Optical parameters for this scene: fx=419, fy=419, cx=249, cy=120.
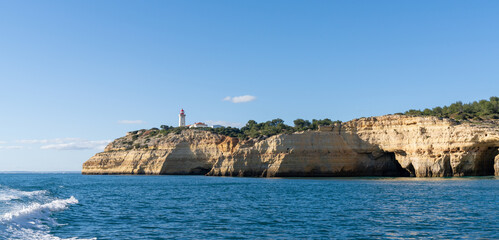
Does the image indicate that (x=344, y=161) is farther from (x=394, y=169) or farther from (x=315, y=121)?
(x=315, y=121)

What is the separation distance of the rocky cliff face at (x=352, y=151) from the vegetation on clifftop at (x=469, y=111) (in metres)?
6.74

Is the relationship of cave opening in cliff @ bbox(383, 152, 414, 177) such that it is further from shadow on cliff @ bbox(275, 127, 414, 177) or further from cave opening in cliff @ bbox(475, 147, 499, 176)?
cave opening in cliff @ bbox(475, 147, 499, 176)

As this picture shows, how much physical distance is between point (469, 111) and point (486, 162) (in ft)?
49.4

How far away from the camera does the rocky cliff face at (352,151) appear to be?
5756 cm

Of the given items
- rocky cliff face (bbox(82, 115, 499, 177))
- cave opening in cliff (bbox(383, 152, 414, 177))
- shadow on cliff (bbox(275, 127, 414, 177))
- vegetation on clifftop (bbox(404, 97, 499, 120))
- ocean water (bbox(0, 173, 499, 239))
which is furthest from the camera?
cave opening in cliff (bbox(383, 152, 414, 177))

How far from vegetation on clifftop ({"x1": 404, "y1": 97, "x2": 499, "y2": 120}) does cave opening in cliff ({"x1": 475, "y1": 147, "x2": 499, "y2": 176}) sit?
6344mm

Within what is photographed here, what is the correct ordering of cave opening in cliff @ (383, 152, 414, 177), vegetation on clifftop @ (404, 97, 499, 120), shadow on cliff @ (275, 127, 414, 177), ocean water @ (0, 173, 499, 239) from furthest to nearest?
cave opening in cliff @ (383, 152, 414, 177)
shadow on cliff @ (275, 127, 414, 177)
vegetation on clifftop @ (404, 97, 499, 120)
ocean water @ (0, 173, 499, 239)

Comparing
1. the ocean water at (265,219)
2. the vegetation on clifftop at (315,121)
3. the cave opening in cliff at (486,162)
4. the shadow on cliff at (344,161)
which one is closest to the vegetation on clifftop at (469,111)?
the vegetation on clifftop at (315,121)

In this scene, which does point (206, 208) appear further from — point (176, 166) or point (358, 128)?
point (176, 166)

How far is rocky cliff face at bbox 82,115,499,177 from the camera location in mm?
57562

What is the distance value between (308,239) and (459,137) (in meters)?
48.7

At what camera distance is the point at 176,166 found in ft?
300

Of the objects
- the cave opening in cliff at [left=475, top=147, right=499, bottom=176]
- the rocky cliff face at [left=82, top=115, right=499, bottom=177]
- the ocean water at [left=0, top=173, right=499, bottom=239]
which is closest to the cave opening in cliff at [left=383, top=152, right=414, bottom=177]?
the rocky cliff face at [left=82, top=115, right=499, bottom=177]

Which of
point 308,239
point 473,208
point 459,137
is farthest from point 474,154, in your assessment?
point 308,239
